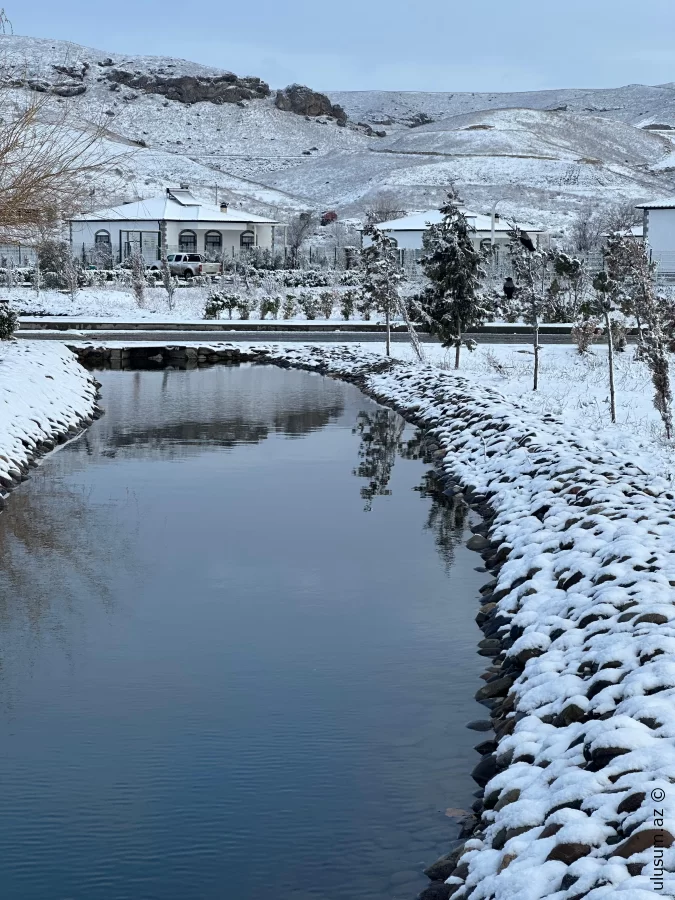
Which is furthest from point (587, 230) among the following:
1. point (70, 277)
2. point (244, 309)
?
point (244, 309)

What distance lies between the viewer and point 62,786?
23.0 ft

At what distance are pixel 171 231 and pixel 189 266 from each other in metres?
11.0

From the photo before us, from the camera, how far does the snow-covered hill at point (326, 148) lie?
4405 inches

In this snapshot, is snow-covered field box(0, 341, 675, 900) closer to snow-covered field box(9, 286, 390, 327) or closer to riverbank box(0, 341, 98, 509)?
riverbank box(0, 341, 98, 509)

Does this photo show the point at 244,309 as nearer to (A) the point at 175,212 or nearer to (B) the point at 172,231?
(B) the point at 172,231

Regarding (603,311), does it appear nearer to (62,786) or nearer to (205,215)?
(62,786)

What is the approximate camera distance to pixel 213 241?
73000mm

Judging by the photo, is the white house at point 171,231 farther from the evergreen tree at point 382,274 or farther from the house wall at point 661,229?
the evergreen tree at point 382,274

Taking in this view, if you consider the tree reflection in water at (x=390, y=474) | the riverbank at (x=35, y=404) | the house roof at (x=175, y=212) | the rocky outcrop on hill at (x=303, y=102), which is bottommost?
the tree reflection in water at (x=390, y=474)

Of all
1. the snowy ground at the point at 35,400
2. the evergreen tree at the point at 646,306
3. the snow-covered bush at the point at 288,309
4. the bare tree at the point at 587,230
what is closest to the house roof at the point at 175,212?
the bare tree at the point at 587,230

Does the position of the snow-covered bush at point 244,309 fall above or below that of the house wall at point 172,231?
below

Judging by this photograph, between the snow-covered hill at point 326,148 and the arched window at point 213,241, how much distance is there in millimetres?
19139

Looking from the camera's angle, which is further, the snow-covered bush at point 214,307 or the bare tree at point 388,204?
the bare tree at point 388,204

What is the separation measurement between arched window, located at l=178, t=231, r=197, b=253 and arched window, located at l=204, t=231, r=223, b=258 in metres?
0.74
